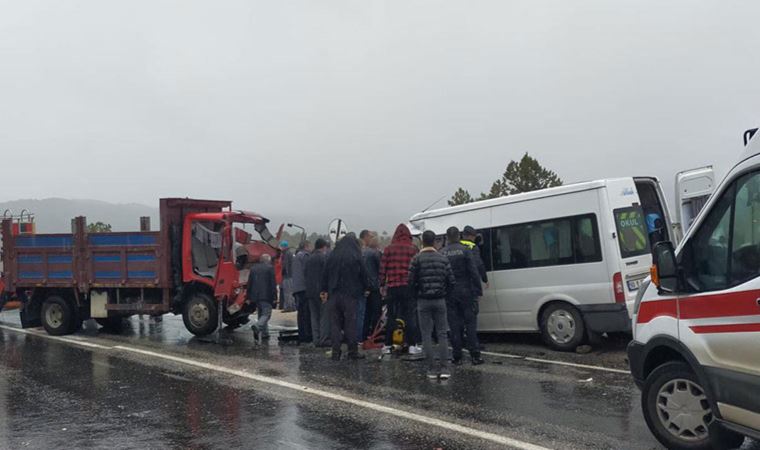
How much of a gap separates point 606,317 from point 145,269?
26.2ft

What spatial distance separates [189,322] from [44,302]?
3342mm

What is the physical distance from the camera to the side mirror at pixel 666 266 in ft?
15.2

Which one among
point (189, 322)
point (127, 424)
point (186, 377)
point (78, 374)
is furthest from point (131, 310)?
point (127, 424)

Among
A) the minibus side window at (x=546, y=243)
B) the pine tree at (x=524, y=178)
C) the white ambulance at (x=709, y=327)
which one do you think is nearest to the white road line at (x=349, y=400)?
the white ambulance at (x=709, y=327)

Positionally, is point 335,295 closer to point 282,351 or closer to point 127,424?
point 282,351

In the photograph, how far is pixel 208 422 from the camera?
603 cm

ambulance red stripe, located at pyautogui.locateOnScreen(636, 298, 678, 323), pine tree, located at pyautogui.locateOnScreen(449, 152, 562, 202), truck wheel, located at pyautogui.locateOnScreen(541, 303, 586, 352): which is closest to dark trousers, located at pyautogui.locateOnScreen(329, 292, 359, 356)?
truck wheel, located at pyautogui.locateOnScreen(541, 303, 586, 352)

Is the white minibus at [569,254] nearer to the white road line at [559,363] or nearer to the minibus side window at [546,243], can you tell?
the minibus side window at [546,243]

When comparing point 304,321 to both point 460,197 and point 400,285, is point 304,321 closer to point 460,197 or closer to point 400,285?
point 400,285

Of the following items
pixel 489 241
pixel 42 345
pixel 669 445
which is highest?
pixel 489 241

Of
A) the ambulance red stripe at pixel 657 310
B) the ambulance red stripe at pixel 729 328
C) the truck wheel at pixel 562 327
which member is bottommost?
the truck wheel at pixel 562 327

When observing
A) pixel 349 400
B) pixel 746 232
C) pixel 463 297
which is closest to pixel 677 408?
pixel 746 232

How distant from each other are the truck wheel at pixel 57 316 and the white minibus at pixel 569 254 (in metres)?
7.82

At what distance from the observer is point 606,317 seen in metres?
8.77
